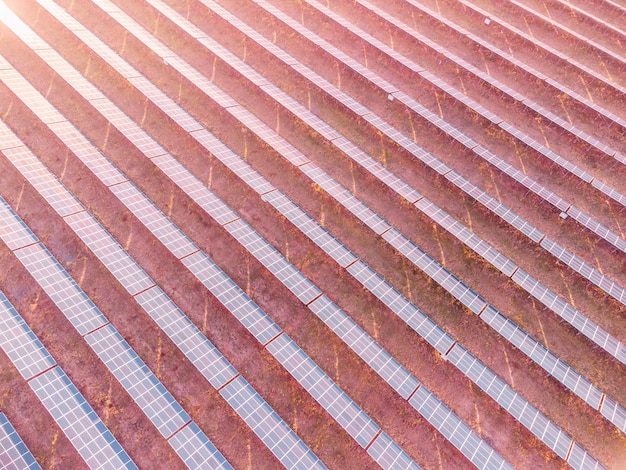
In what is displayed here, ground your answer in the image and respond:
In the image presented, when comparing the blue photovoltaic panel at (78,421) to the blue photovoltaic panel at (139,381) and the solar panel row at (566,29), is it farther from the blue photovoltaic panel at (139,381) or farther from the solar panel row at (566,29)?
the solar panel row at (566,29)

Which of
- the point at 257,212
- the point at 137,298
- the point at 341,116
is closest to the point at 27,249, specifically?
the point at 137,298

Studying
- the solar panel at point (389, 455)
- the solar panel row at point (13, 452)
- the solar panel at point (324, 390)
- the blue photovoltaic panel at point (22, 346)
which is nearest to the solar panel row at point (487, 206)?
the solar panel at point (324, 390)

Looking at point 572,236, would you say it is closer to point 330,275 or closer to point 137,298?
point 330,275

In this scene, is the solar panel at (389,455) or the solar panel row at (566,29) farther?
the solar panel row at (566,29)

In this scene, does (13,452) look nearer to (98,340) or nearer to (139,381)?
(98,340)

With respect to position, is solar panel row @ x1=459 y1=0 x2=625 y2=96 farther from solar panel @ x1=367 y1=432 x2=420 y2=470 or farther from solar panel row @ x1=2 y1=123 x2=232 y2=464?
solar panel row @ x1=2 y1=123 x2=232 y2=464

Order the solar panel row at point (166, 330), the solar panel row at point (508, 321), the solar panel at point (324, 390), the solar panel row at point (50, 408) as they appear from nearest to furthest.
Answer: the solar panel row at point (50, 408) → the solar panel row at point (166, 330) → the solar panel at point (324, 390) → the solar panel row at point (508, 321)

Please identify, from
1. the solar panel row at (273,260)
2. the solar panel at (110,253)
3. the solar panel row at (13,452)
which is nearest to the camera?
the solar panel row at (13,452)
